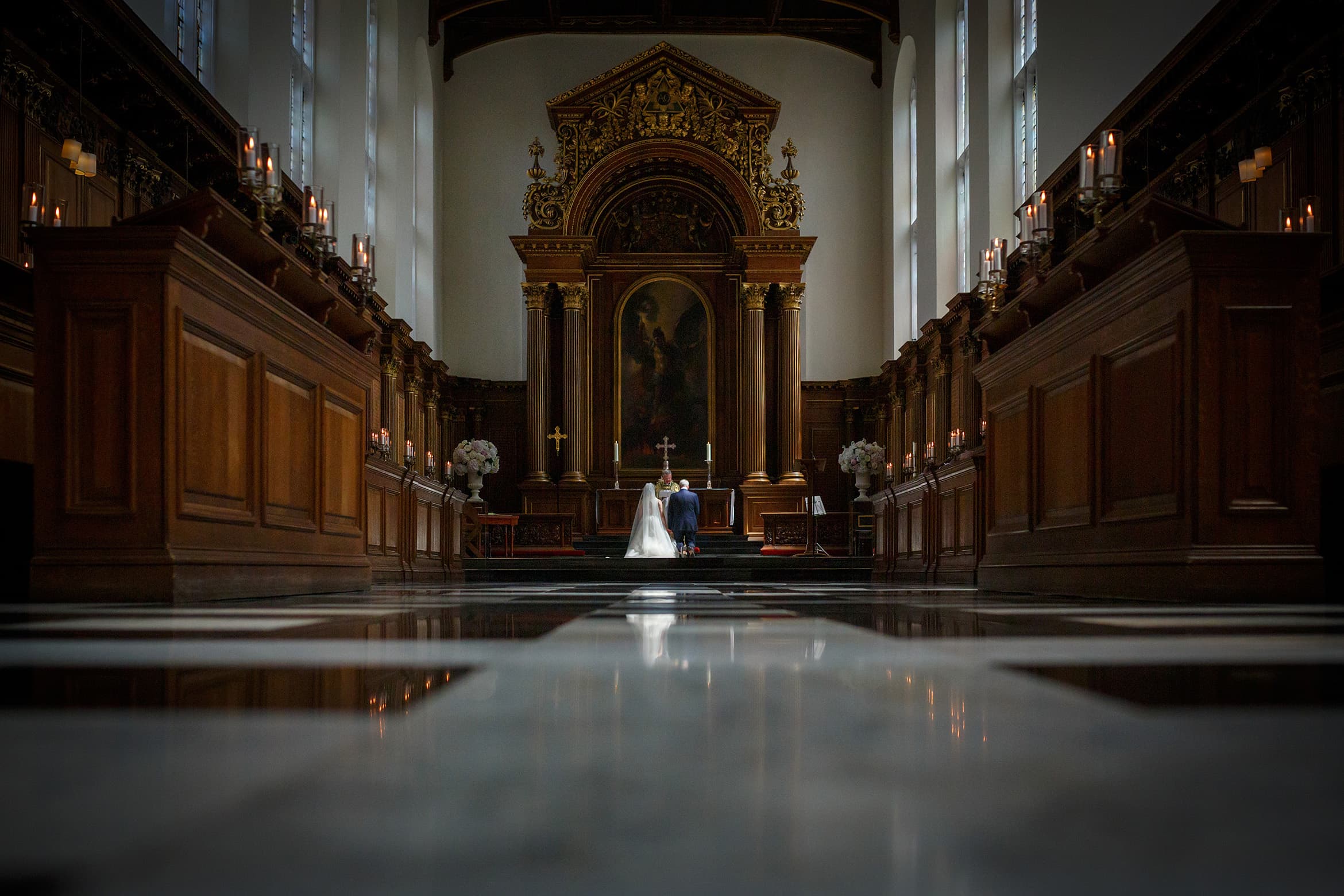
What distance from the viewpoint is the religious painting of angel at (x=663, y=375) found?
1873 centimetres

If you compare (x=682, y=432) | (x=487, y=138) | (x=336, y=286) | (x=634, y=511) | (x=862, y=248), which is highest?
(x=487, y=138)

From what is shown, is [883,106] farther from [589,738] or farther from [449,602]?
[589,738]

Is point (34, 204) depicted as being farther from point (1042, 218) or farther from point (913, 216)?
point (913, 216)

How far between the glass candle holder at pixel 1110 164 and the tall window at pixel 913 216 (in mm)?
12661

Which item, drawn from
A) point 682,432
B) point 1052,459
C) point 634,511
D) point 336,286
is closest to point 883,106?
point 682,432

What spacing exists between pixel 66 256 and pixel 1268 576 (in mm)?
4691

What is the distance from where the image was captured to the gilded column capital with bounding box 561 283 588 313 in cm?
1836

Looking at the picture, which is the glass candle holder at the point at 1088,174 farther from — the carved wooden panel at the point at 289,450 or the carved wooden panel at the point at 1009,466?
the carved wooden panel at the point at 289,450

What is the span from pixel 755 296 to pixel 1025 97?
234 inches

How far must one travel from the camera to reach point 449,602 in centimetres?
425

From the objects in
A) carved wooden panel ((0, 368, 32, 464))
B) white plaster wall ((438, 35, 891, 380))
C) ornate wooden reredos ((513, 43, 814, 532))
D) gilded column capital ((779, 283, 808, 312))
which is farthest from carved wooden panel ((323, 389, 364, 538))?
white plaster wall ((438, 35, 891, 380))

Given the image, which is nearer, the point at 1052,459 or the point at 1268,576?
the point at 1268,576

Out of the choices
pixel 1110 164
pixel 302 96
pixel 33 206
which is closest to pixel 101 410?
pixel 33 206

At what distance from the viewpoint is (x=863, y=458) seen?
17672mm
